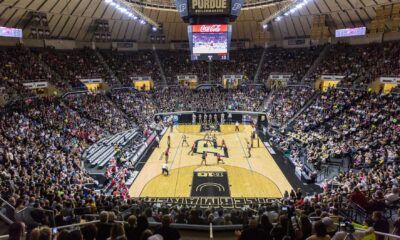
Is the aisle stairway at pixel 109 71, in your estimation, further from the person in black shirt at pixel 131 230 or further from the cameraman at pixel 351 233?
the cameraman at pixel 351 233

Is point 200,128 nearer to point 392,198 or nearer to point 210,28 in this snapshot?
point 210,28

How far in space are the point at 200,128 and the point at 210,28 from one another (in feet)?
41.9

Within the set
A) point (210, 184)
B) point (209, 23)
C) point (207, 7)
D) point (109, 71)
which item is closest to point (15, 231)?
point (210, 184)

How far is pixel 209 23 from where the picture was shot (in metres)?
27.9

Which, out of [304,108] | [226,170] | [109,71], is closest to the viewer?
[226,170]

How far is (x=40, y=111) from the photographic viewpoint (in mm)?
27438

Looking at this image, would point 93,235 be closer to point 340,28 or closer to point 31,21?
point 31,21

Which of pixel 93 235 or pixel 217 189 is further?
pixel 217 189

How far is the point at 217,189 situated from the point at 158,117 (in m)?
21.6

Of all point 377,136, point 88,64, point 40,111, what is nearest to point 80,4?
point 88,64

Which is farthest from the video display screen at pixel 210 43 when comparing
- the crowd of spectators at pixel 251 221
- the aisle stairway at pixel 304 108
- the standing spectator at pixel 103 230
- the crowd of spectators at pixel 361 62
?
the standing spectator at pixel 103 230

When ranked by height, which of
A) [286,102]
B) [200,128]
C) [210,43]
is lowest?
[200,128]

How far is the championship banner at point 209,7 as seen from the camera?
25.1 metres

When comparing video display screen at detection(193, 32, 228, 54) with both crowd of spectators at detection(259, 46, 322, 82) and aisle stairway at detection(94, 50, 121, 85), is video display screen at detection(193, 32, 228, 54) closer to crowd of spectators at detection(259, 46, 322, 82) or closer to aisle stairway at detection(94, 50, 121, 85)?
aisle stairway at detection(94, 50, 121, 85)
